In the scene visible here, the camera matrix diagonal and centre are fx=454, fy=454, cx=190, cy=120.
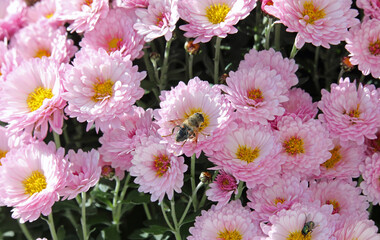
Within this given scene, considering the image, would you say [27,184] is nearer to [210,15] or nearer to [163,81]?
[163,81]

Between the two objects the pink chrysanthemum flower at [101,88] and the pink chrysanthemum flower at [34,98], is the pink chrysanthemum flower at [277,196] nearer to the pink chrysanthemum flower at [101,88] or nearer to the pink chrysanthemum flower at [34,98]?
the pink chrysanthemum flower at [101,88]

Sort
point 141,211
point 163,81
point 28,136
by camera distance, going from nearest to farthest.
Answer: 1. point 28,136
2. point 163,81
3. point 141,211

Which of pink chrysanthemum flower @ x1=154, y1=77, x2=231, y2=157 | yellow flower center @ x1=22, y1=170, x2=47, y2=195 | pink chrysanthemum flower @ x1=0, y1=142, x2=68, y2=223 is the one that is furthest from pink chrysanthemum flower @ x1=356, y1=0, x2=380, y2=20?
yellow flower center @ x1=22, y1=170, x2=47, y2=195

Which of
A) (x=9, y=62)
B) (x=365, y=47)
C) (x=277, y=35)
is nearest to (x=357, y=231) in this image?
(x=365, y=47)

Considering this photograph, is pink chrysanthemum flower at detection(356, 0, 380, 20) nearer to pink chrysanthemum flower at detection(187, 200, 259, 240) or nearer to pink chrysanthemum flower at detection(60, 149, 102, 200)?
pink chrysanthemum flower at detection(187, 200, 259, 240)

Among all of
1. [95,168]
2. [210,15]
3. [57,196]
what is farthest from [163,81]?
[57,196]

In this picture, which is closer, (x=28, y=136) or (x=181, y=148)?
(x=181, y=148)

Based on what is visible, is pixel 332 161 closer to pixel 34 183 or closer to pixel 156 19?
pixel 156 19
